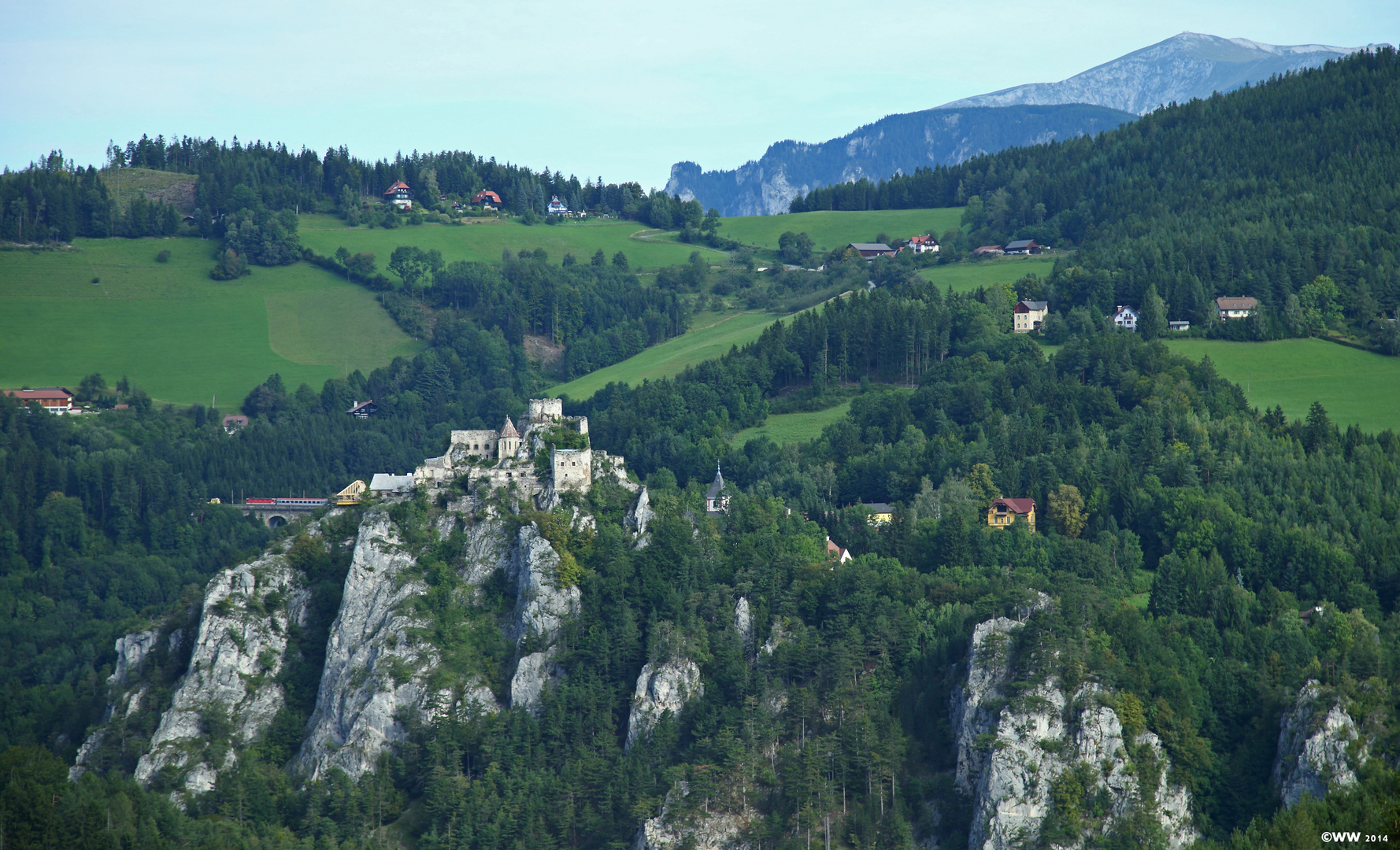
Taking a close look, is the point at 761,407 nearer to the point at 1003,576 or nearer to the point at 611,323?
the point at 1003,576

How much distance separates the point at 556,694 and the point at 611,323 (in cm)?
10353

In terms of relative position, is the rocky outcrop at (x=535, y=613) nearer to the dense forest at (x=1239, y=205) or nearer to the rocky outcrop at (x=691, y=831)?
the rocky outcrop at (x=691, y=831)

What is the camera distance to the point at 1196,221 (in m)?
158

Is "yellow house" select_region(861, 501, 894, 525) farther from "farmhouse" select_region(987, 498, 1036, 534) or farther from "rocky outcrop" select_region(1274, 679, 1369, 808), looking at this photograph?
"rocky outcrop" select_region(1274, 679, 1369, 808)

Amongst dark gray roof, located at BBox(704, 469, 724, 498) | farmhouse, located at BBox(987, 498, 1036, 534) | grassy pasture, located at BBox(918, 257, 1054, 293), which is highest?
grassy pasture, located at BBox(918, 257, 1054, 293)

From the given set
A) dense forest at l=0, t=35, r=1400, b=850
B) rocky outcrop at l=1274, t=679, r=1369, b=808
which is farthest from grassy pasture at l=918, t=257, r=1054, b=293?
rocky outcrop at l=1274, t=679, r=1369, b=808

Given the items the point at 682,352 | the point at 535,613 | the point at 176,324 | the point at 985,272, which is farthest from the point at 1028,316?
the point at 176,324

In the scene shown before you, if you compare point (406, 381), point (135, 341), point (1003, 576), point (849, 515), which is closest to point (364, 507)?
point (849, 515)

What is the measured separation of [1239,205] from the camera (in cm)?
15950

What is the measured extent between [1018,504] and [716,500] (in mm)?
21173

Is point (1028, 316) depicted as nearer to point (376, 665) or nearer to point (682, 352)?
point (682, 352)

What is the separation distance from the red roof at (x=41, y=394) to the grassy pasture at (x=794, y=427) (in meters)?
77.3

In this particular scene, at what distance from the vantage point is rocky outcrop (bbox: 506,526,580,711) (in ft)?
298

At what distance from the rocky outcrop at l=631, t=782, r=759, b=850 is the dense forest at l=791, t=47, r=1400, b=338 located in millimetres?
76219
